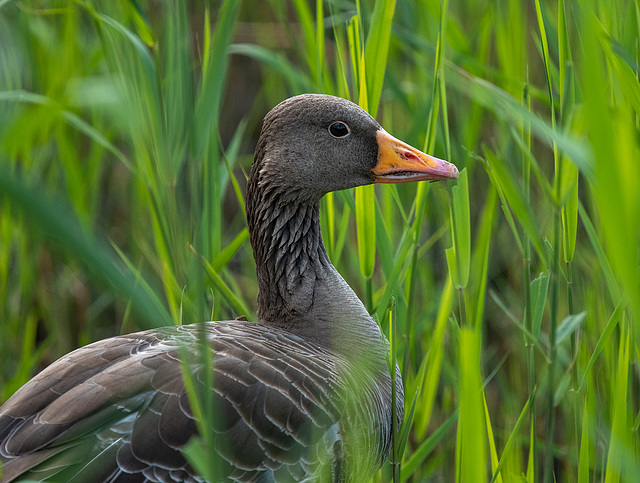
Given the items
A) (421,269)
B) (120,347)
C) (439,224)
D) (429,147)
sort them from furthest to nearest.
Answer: (439,224) → (421,269) → (429,147) → (120,347)

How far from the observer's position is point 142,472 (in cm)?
210

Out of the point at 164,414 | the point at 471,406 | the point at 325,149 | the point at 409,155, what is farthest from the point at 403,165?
the point at 471,406

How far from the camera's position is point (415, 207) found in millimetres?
2838

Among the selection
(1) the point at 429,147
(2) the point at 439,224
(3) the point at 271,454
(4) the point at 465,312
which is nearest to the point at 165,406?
(3) the point at 271,454

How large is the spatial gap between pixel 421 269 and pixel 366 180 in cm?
104

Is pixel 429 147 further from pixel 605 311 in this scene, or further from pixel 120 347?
pixel 120 347

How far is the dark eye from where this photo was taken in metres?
2.80

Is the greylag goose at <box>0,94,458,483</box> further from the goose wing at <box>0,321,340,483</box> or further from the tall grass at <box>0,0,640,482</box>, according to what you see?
the tall grass at <box>0,0,640,482</box>

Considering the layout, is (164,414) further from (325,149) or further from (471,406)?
(325,149)

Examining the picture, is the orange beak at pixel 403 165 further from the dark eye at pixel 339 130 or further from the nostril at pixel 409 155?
the dark eye at pixel 339 130

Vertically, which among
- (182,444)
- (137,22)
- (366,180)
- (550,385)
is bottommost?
(182,444)

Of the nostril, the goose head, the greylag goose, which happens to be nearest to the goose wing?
the greylag goose

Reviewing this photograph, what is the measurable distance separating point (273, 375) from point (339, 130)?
976mm

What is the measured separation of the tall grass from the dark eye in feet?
0.38
